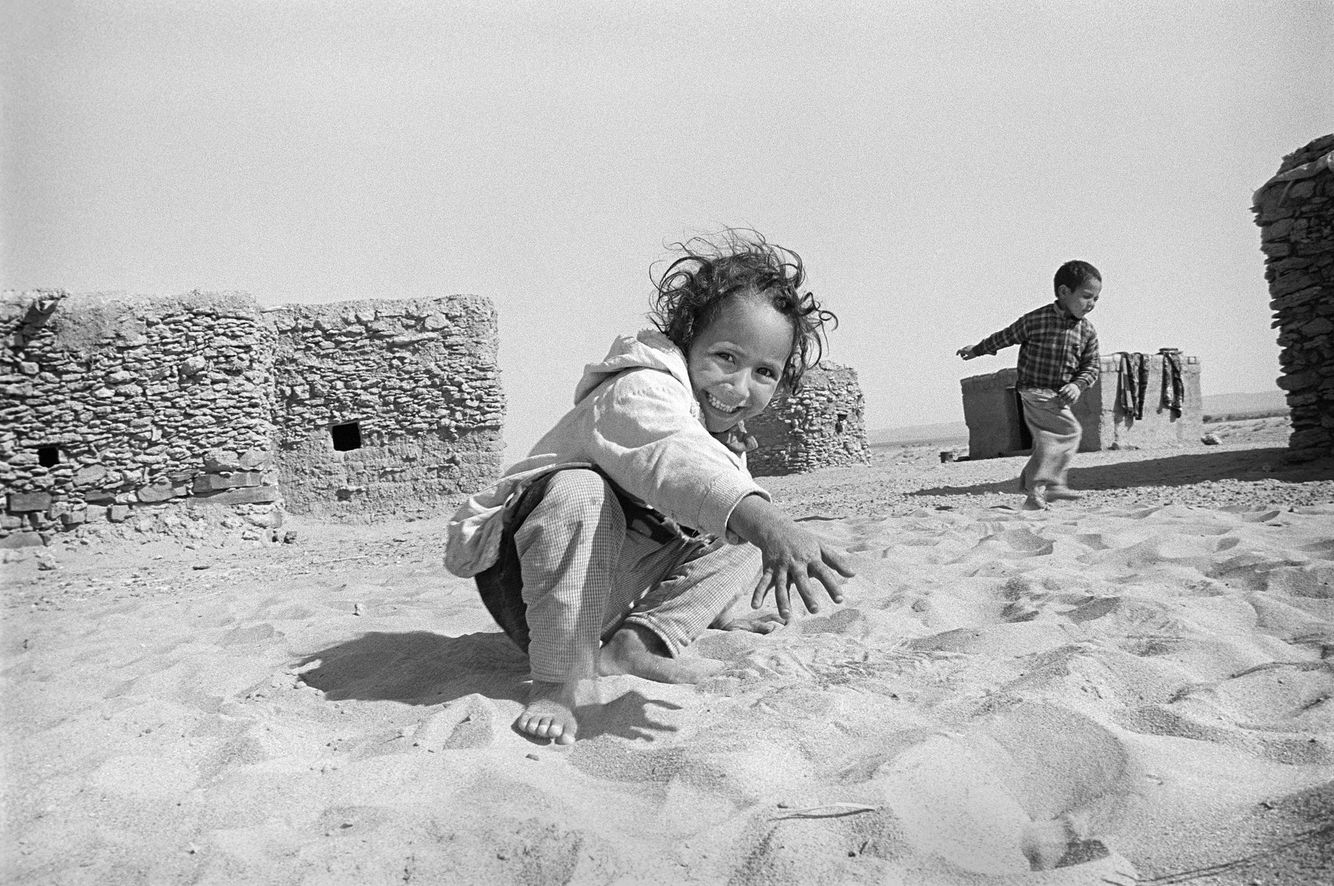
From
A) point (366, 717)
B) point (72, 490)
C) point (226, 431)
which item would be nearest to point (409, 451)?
point (226, 431)

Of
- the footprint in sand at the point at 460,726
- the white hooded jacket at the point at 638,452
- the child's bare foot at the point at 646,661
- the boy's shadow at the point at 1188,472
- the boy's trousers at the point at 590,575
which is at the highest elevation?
the white hooded jacket at the point at 638,452

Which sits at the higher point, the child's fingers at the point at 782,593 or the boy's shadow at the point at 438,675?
the child's fingers at the point at 782,593

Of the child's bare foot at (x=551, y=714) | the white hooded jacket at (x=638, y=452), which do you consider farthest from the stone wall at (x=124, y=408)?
the child's bare foot at (x=551, y=714)

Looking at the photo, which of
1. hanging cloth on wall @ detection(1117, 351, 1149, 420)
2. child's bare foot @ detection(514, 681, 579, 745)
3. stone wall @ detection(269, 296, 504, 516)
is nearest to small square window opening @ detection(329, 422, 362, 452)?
stone wall @ detection(269, 296, 504, 516)

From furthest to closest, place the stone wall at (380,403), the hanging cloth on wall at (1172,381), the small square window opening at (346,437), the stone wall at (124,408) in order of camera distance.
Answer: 1. the hanging cloth on wall at (1172,381)
2. the small square window opening at (346,437)
3. the stone wall at (380,403)
4. the stone wall at (124,408)

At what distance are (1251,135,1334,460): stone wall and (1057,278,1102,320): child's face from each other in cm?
238

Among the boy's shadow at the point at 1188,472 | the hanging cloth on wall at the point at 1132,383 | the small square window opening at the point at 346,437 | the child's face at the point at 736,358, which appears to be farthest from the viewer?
the hanging cloth on wall at the point at 1132,383

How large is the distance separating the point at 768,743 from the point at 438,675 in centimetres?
113

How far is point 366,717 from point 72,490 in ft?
22.2

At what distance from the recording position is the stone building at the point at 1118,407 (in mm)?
12148

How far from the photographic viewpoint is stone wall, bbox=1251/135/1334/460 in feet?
22.8

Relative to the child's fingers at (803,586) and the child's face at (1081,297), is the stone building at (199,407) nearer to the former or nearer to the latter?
the child's face at (1081,297)

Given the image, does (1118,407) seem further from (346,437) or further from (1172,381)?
(346,437)

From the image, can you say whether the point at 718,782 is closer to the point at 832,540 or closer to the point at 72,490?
the point at 832,540
